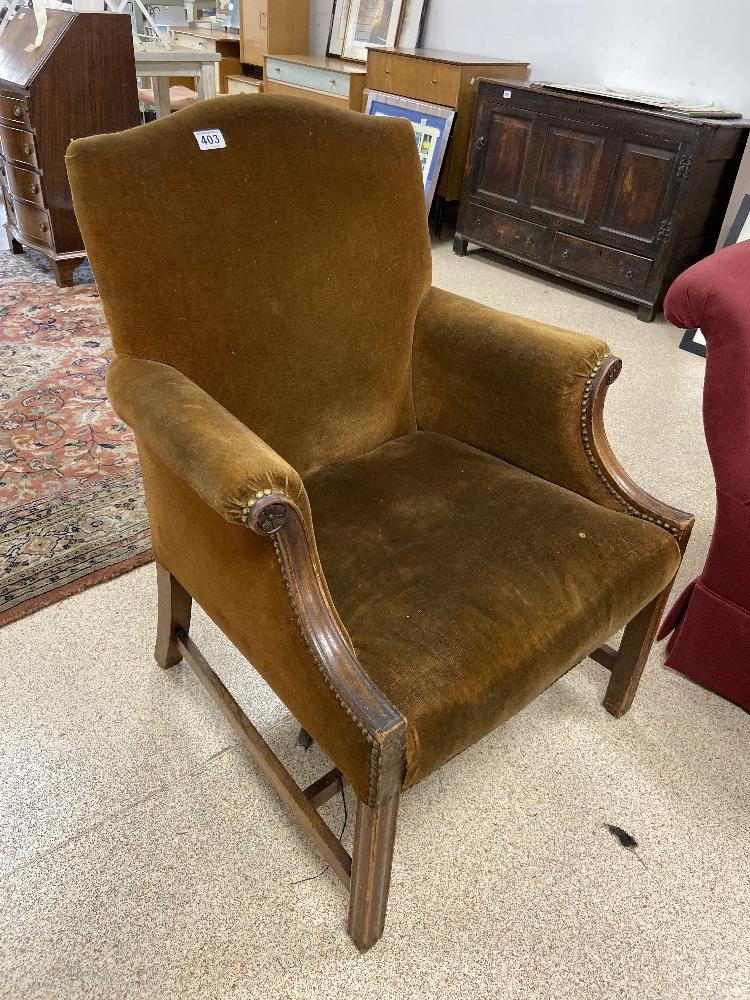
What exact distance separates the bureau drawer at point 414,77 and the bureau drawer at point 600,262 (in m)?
0.98

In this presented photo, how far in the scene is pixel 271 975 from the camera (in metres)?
1.02

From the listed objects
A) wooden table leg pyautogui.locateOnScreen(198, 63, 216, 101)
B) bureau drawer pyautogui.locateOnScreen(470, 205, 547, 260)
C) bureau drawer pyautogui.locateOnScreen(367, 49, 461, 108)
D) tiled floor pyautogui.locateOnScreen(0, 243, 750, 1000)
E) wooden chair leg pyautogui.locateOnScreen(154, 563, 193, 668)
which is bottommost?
tiled floor pyautogui.locateOnScreen(0, 243, 750, 1000)

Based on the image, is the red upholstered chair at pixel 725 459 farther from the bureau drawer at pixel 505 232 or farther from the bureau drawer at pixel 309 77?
the bureau drawer at pixel 309 77

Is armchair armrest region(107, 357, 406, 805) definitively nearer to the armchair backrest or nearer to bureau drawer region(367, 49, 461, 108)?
the armchair backrest

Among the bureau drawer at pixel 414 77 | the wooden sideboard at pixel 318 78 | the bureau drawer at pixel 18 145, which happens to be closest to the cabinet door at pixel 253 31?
the wooden sideboard at pixel 318 78

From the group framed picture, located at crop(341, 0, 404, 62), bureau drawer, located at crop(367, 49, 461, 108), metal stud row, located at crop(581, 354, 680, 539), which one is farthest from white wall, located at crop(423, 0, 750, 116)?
metal stud row, located at crop(581, 354, 680, 539)

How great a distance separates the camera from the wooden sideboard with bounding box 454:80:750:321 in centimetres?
300

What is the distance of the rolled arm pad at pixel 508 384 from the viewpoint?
1230mm

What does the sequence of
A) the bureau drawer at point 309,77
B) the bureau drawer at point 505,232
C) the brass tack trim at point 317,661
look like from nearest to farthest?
the brass tack trim at point 317,661 < the bureau drawer at point 505,232 < the bureau drawer at point 309,77

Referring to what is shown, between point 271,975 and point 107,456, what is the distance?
149cm

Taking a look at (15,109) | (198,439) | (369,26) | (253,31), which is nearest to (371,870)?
(198,439)

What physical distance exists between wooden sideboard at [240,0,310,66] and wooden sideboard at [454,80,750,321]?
84.5 inches

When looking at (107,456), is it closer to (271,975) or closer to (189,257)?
(189,257)

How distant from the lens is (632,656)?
1.36 meters
